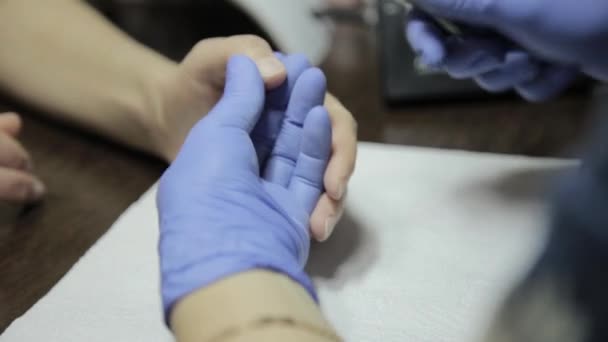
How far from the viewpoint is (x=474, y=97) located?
69cm

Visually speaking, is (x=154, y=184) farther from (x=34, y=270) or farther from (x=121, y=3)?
(x=121, y=3)

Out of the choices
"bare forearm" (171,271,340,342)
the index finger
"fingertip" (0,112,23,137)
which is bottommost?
"fingertip" (0,112,23,137)

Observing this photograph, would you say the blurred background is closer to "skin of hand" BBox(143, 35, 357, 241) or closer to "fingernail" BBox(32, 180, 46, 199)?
"skin of hand" BBox(143, 35, 357, 241)

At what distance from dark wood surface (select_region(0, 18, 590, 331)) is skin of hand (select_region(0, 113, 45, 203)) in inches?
0.6

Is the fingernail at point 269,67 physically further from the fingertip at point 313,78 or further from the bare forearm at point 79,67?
the bare forearm at point 79,67

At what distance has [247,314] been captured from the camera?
342mm

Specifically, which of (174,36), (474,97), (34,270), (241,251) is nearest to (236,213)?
(241,251)

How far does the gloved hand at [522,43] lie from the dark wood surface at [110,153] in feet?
0.25

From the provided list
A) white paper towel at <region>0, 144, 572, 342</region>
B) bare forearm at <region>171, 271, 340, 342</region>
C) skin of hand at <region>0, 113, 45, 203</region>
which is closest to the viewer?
bare forearm at <region>171, 271, 340, 342</region>

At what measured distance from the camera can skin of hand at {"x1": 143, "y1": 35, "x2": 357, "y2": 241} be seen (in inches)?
19.8

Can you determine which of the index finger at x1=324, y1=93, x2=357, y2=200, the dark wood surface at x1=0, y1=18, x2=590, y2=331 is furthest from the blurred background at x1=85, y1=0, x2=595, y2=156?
the index finger at x1=324, y1=93, x2=357, y2=200

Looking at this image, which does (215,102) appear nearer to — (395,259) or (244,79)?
(244,79)

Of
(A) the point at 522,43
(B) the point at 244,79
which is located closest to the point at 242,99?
(B) the point at 244,79

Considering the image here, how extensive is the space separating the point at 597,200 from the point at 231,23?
78cm
